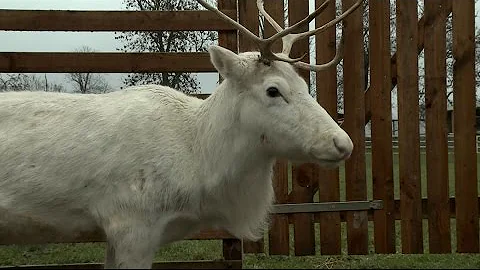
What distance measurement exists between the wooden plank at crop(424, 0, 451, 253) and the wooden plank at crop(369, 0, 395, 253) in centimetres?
38

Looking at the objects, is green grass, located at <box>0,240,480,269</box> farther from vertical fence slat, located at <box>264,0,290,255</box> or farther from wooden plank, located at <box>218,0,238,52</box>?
wooden plank, located at <box>218,0,238,52</box>

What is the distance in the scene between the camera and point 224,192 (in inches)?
161

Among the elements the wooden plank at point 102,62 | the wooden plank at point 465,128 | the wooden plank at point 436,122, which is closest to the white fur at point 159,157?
the wooden plank at point 102,62

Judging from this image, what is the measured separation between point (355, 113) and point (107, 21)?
2.51 meters

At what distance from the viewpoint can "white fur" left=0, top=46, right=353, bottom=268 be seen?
3.86m

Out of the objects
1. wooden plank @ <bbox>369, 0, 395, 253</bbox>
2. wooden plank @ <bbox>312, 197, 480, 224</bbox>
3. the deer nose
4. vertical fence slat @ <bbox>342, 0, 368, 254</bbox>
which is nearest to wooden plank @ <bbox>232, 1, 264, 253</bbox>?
vertical fence slat @ <bbox>342, 0, 368, 254</bbox>

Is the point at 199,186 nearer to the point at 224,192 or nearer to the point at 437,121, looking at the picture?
the point at 224,192

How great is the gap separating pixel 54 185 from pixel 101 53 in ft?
5.75

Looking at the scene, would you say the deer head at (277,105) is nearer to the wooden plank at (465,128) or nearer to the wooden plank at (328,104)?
the wooden plank at (328,104)

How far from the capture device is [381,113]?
586 centimetres

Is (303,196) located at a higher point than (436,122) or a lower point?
lower

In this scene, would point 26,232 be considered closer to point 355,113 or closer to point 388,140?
point 355,113

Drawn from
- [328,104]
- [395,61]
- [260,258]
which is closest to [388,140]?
[328,104]

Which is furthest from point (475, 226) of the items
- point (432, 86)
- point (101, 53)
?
point (101, 53)
